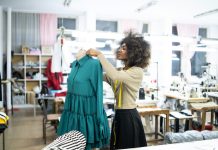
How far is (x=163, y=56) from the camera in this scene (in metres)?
7.67

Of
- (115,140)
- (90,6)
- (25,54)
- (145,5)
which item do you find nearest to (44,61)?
(25,54)

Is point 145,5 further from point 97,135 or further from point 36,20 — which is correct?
point 97,135

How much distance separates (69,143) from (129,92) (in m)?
→ 0.68

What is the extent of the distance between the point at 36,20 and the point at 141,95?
418 centimetres

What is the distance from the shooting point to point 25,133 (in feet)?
15.1

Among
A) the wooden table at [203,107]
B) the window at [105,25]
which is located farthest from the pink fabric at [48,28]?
the wooden table at [203,107]

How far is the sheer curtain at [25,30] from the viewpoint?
277 inches

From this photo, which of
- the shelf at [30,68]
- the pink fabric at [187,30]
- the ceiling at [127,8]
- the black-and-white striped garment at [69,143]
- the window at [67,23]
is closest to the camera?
the black-and-white striped garment at [69,143]

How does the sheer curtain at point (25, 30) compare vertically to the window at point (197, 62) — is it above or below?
above

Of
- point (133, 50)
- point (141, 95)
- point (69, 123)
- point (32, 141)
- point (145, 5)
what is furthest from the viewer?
point (145, 5)

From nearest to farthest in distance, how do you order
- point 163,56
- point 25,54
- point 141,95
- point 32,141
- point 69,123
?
1. point 69,123
2. point 32,141
3. point 141,95
4. point 25,54
5. point 163,56

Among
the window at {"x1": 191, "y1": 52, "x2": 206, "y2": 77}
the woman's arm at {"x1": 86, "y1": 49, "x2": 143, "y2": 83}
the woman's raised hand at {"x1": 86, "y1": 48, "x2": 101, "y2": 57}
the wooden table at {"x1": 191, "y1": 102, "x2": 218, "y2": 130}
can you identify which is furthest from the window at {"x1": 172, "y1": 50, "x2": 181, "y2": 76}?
the woman's raised hand at {"x1": 86, "y1": 48, "x2": 101, "y2": 57}

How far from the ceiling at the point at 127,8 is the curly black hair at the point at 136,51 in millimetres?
3880

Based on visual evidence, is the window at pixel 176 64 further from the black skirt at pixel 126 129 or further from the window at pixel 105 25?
the black skirt at pixel 126 129
